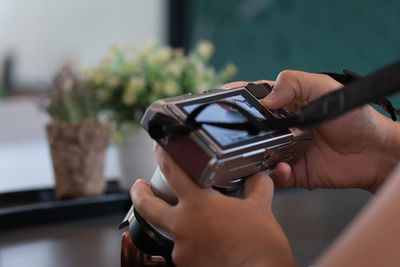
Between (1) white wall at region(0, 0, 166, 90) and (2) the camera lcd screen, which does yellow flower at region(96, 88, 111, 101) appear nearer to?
(2) the camera lcd screen

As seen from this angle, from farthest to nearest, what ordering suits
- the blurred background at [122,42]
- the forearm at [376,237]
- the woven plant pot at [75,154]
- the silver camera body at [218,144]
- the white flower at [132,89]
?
1. the white flower at [132,89]
2. the woven plant pot at [75,154]
3. the blurred background at [122,42]
4. the silver camera body at [218,144]
5. the forearm at [376,237]

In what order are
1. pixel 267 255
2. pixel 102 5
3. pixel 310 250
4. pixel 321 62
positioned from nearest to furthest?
pixel 267 255
pixel 310 250
pixel 321 62
pixel 102 5

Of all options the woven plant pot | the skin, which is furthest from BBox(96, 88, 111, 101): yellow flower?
the skin

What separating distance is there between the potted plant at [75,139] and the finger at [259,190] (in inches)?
22.2

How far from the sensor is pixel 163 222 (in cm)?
45

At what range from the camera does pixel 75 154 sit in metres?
0.95

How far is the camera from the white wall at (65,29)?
2619mm

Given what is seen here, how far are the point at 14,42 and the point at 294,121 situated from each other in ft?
8.22

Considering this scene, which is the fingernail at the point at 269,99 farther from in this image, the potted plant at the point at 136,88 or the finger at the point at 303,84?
the potted plant at the point at 136,88

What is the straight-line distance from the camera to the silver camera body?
16.2 inches

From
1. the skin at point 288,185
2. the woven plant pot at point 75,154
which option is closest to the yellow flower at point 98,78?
the woven plant pot at point 75,154

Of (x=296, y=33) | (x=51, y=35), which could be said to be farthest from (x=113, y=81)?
(x=51, y=35)

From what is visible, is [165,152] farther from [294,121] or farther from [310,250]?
[310,250]

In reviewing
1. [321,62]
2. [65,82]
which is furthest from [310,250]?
[321,62]
